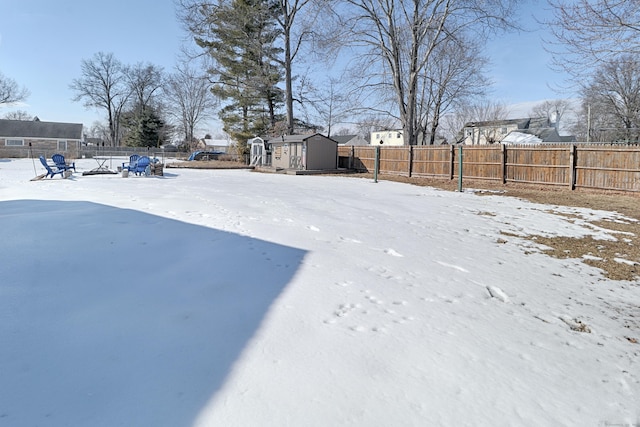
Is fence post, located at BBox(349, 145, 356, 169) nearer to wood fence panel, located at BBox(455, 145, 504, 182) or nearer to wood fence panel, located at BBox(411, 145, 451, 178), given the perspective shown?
wood fence panel, located at BBox(411, 145, 451, 178)

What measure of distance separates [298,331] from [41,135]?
49.3 m

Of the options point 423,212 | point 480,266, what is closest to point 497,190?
point 423,212

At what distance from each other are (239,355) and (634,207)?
11.1m

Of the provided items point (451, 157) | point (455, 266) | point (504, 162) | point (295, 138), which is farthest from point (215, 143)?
point (455, 266)

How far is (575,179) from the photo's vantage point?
1315 cm

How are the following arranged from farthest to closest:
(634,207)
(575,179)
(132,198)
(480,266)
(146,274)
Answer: (575,179) < (634,207) < (132,198) < (480,266) < (146,274)

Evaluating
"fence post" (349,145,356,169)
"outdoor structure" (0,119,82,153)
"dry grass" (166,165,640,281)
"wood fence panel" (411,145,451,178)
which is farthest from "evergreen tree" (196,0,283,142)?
"outdoor structure" (0,119,82,153)

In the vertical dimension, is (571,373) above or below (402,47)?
below

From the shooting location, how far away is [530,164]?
14.4 m

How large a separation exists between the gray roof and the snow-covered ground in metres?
44.1

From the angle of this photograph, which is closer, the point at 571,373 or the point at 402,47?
the point at 571,373

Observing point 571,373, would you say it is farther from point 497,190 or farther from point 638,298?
point 497,190

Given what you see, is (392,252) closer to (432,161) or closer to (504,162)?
(504,162)

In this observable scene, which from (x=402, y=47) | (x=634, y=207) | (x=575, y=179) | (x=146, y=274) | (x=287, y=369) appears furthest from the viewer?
(x=402, y=47)
